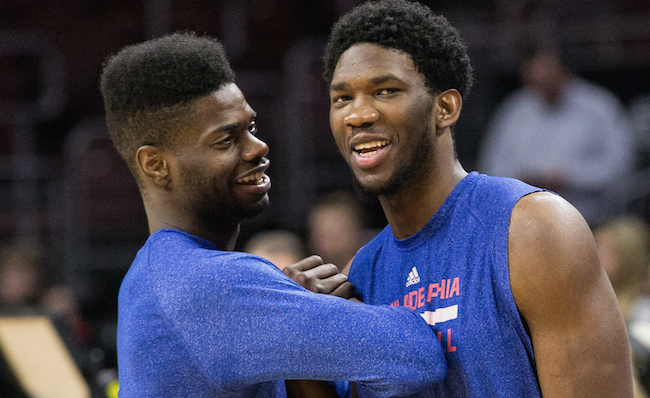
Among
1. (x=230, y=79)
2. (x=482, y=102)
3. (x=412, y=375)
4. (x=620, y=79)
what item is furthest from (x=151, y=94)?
(x=620, y=79)

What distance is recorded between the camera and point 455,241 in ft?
7.55

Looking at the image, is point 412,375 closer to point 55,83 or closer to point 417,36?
point 417,36

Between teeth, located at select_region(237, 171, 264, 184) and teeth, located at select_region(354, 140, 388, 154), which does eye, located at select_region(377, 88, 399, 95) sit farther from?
teeth, located at select_region(237, 171, 264, 184)

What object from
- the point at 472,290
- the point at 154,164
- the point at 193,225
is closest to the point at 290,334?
the point at 472,290

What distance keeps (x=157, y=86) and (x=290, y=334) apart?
2.85 ft

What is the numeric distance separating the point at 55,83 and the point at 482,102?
391 cm

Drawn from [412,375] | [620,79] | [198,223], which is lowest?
[412,375]

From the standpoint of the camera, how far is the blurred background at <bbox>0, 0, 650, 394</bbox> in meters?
6.42

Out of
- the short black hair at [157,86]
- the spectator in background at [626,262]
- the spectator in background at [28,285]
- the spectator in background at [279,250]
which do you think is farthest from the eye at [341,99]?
the spectator in background at [28,285]

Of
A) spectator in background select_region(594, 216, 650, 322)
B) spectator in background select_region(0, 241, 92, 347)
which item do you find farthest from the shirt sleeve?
spectator in background select_region(0, 241, 92, 347)

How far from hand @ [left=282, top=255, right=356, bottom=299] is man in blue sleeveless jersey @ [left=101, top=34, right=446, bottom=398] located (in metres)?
0.01

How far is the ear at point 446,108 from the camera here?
2420 millimetres

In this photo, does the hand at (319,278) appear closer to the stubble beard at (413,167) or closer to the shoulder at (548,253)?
the stubble beard at (413,167)

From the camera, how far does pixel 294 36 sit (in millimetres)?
7949
